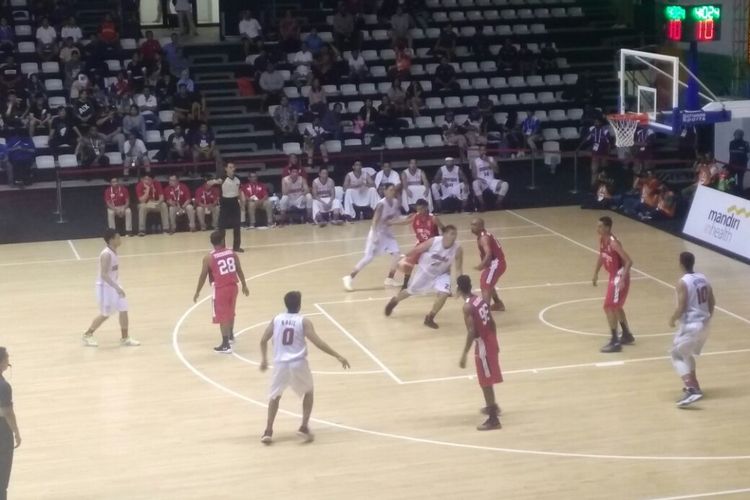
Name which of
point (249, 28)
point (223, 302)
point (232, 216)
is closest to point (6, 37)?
point (249, 28)

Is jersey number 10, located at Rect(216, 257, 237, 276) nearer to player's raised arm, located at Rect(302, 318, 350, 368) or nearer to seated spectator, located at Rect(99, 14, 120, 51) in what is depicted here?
player's raised arm, located at Rect(302, 318, 350, 368)

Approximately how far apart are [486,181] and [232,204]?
19.1 feet

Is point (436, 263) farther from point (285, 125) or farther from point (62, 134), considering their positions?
point (62, 134)

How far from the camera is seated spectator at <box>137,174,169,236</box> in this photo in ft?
80.0

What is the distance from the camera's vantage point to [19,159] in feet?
86.2

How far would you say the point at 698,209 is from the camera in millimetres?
23422

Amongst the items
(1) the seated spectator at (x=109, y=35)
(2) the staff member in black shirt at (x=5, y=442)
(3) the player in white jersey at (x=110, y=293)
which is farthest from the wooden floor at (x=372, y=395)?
(1) the seated spectator at (x=109, y=35)

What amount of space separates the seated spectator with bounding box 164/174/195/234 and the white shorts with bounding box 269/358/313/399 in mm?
11845

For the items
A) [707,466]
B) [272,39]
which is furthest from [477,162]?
[707,466]

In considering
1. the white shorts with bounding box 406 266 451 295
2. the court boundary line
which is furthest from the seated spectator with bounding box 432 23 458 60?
the white shorts with bounding box 406 266 451 295

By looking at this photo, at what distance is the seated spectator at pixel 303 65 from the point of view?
98.8 feet

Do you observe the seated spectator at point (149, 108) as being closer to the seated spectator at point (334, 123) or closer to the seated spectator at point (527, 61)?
the seated spectator at point (334, 123)

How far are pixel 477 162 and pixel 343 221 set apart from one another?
122 inches

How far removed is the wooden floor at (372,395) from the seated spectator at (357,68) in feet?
30.2
